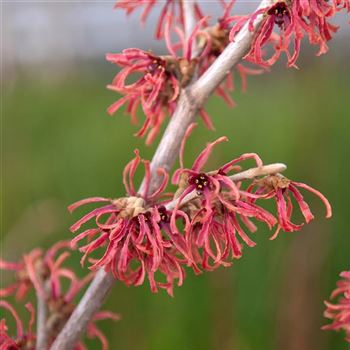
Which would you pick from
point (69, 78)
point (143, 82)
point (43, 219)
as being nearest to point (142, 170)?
point (43, 219)

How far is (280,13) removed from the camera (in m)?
0.74

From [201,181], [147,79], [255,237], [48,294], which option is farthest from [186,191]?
[255,237]

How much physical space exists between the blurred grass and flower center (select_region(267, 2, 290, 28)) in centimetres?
90

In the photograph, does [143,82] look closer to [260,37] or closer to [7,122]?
[260,37]

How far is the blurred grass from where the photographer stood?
67.1 inches

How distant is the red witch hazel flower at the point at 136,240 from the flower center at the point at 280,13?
0.71ft

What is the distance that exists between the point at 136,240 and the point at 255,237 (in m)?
1.58

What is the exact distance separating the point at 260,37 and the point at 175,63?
0.14m

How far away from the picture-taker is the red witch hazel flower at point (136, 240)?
72cm

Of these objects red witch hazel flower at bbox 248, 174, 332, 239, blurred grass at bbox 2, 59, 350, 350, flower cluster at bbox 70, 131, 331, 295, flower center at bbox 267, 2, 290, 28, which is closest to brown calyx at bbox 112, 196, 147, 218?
flower cluster at bbox 70, 131, 331, 295

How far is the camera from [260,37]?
2.39ft

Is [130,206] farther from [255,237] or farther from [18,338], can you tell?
[255,237]

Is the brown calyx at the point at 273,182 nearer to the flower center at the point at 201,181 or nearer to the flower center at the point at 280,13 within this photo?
the flower center at the point at 201,181

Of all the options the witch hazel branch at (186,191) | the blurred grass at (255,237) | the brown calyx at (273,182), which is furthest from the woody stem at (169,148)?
the blurred grass at (255,237)
